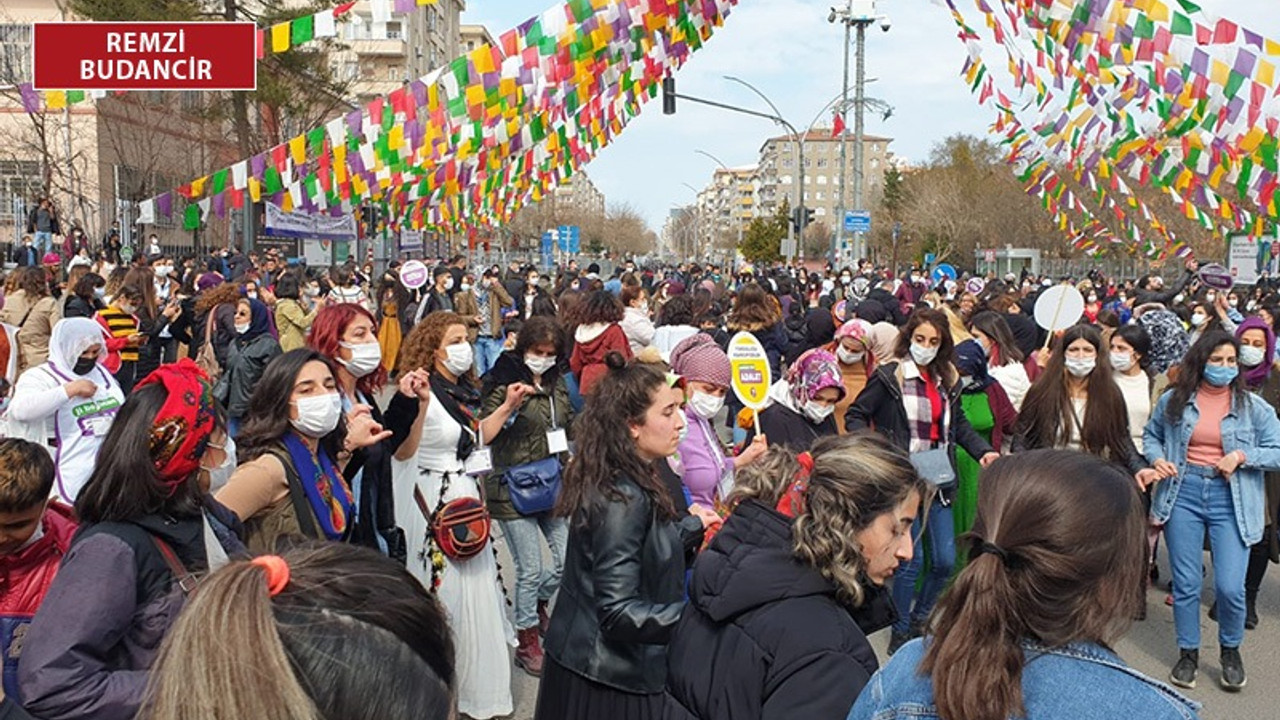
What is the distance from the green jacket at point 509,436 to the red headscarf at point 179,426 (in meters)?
2.59

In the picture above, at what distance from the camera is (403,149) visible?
36.4ft

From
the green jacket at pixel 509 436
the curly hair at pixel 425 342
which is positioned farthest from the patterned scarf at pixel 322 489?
Answer: the green jacket at pixel 509 436

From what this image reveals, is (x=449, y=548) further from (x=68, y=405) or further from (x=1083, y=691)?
(x=1083, y=691)

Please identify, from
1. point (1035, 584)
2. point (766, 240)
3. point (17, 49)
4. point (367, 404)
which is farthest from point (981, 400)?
point (766, 240)

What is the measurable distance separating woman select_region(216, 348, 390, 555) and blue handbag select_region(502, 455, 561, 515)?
1454mm

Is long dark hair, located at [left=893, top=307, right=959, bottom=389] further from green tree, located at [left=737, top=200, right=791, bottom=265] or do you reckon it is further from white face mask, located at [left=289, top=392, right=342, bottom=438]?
green tree, located at [left=737, top=200, right=791, bottom=265]

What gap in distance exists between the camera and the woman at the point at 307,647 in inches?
50.0

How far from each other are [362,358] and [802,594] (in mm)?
2935

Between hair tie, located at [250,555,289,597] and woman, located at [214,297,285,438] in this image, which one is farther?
woman, located at [214,297,285,438]

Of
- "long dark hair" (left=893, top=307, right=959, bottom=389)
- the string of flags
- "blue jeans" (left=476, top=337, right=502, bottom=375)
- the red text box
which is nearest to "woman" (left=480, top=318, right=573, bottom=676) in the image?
"long dark hair" (left=893, top=307, right=959, bottom=389)

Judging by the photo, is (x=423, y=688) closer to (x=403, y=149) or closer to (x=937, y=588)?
(x=937, y=588)

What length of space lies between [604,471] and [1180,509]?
3653 mm

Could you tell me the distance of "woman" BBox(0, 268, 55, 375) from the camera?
9.26m

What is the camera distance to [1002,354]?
7.88m
